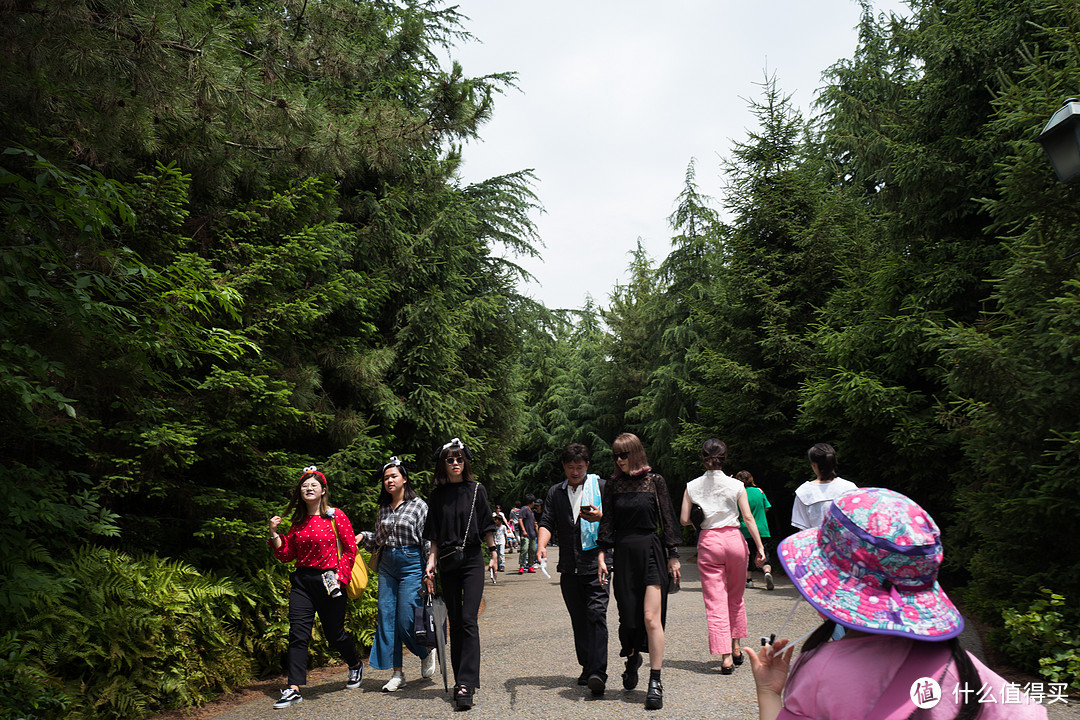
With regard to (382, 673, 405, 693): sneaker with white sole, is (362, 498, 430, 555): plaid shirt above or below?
above

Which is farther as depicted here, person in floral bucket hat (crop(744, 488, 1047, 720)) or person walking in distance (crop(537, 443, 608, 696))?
person walking in distance (crop(537, 443, 608, 696))

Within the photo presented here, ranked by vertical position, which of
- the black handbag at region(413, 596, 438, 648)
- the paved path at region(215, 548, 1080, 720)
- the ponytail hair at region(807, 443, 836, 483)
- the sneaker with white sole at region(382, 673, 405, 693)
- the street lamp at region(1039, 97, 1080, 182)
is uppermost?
the street lamp at region(1039, 97, 1080, 182)

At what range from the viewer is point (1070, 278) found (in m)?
6.66

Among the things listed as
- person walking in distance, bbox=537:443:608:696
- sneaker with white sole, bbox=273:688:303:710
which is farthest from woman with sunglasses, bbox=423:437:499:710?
sneaker with white sole, bbox=273:688:303:710

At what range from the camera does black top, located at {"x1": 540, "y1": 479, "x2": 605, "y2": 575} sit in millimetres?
6023

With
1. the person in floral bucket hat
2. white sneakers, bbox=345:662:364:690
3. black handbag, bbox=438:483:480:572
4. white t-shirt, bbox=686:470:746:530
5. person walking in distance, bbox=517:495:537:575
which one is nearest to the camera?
the person in floral bucket hat

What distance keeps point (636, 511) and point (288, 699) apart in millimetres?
3379

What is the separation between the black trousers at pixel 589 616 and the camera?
5906mm

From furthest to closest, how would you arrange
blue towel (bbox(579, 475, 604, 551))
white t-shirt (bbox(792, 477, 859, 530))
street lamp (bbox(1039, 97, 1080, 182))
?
white t-shirt (bbox(792, 477, 859, 530))
blue towel (bbox(579, 475, 604, 551))
street lamp (bbox(1039, 97, 1080, 182))

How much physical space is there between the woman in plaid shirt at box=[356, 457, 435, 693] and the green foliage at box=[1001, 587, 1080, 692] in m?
5.09

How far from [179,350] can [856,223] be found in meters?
14.5

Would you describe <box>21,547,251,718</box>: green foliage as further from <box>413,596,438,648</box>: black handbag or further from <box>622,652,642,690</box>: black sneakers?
<box>622,652,642,690</box>: black sneakers

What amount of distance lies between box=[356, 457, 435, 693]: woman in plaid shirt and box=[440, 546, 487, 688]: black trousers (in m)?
0.51

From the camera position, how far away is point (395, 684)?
21.7 feet
